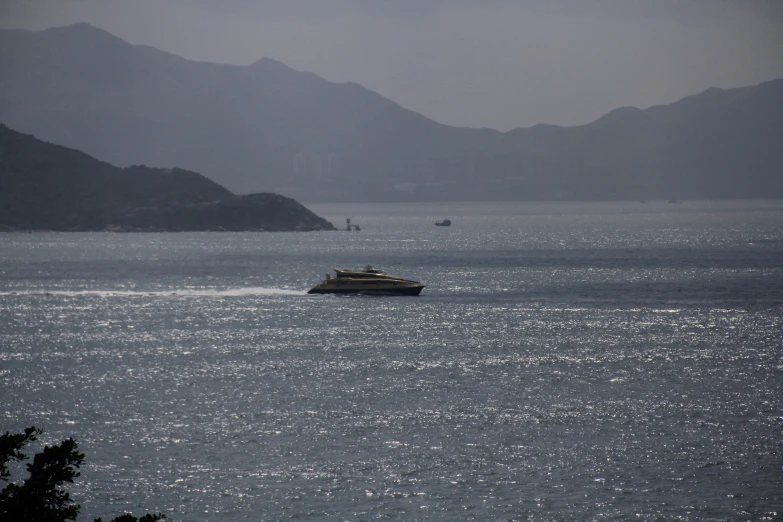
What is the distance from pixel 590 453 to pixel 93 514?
20.0m

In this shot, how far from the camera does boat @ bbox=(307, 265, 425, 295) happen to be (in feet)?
347

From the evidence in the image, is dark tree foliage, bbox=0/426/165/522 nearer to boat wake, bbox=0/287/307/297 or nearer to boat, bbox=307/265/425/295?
boat, bbox=307/265/425/295

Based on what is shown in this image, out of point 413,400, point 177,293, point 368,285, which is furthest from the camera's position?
point 177,293

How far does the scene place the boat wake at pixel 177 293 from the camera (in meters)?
110

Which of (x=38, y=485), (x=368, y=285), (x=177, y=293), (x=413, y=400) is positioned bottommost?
(x=413, y=400)

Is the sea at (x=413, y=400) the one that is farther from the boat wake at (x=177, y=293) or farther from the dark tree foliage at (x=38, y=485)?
the dark tree foliage at (x=38, y=485)

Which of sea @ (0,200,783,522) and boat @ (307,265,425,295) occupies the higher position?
boat @ (307,265,425,295)

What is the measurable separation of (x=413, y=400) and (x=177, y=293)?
65.7 meters

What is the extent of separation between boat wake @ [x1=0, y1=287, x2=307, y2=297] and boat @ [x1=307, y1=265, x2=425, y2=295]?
3.79m

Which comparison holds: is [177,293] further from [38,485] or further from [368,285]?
[38,485]

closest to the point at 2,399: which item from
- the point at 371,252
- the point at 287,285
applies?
the point at 287,285

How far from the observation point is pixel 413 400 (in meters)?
52.1

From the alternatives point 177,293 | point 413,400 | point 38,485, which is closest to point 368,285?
point 177,293

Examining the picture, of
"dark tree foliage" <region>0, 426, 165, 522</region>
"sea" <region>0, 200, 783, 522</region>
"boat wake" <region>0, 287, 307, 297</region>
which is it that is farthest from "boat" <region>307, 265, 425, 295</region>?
"dark tree foliage" <region>0, 426, 165, 522</region>
